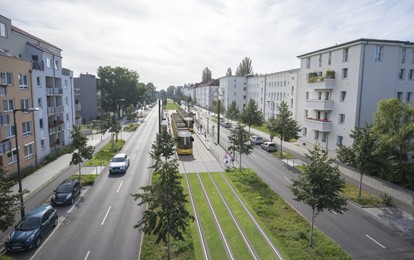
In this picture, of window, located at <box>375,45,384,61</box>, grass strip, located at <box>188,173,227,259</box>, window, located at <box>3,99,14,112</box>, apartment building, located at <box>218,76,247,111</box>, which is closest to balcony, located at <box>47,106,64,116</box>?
window, located at <box>3,99,14,112</box>

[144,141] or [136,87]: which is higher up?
[136,87]

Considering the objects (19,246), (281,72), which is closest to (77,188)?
(19,246)

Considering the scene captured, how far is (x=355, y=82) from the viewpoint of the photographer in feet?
117

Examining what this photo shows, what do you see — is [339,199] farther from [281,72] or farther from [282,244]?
[281,72]

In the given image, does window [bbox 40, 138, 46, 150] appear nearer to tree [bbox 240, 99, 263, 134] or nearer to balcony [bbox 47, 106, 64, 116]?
balcony [bbox 47, 106, 64, 116]

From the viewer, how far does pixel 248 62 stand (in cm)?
11712

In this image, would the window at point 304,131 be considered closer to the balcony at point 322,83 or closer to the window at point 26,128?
the balcony at point 322,83

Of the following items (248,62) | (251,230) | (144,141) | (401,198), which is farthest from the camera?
(248,62)

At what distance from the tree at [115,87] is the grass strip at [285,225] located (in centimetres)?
7007

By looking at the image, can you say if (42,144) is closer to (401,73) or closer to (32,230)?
(32,230)

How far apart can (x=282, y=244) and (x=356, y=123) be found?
2540 cm

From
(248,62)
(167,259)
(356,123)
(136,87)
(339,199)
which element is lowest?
(167,259)

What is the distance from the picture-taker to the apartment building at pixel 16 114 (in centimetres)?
2761

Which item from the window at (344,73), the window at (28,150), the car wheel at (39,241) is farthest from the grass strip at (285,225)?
the window at (28,150)
